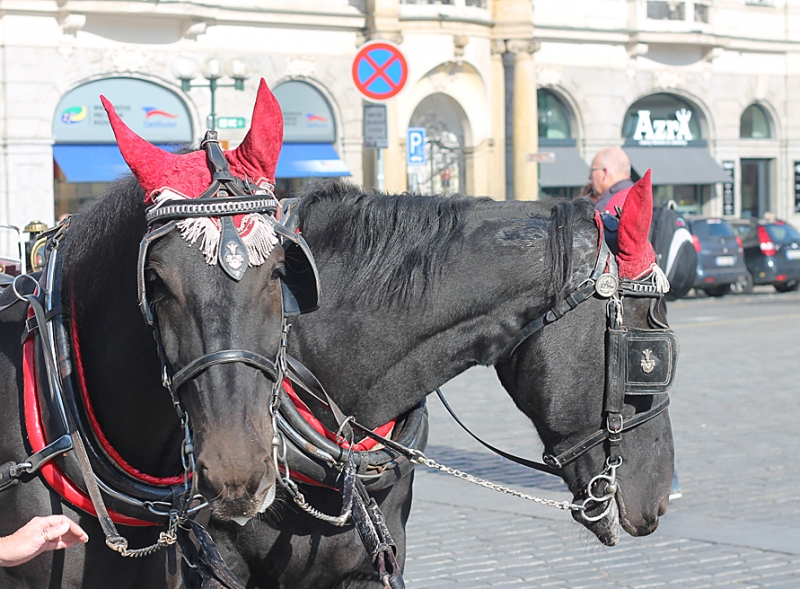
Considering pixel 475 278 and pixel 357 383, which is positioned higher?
pixel 475 278

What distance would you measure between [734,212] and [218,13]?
1685 cm

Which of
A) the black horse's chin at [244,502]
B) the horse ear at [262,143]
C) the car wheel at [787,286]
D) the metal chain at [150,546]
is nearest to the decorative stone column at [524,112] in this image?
the car wheel at [787,286]

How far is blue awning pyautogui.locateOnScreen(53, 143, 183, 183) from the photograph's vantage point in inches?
911

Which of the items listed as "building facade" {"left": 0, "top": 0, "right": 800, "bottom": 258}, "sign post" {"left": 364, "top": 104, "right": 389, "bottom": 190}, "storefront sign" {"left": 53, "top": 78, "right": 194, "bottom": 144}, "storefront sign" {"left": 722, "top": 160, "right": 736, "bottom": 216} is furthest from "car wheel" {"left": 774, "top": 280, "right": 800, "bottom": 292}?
"sign post" {"left": 364, "top": 104, "right": 389, "bottom": 190}

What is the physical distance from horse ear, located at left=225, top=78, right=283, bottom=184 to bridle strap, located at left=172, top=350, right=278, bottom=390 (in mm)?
482

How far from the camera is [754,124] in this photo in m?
36.1

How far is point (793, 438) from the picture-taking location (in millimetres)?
9523

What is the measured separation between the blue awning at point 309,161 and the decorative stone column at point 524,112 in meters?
4.79

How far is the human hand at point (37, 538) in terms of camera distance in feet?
9.46

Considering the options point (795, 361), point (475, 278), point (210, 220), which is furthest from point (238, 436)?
point (795, 361)

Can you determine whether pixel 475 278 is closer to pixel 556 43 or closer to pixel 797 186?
pixel 556 43

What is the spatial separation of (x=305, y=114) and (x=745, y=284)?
400 inches

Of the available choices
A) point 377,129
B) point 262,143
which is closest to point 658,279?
point 262,143

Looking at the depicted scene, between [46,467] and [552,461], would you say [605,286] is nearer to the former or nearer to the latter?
[552,461]
